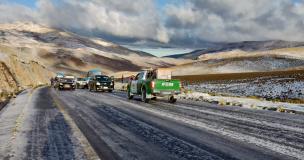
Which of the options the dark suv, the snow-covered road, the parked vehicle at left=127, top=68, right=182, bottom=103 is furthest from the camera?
the dark suv

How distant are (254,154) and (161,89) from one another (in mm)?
10173

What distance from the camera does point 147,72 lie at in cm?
1672

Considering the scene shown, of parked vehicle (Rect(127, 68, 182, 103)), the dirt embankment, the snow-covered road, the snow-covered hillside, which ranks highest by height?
the snow-covered hillside

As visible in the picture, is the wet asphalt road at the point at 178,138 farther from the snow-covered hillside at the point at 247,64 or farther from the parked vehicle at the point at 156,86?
the snow-covered hillside at the point at 247,64

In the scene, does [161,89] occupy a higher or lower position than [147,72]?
lower

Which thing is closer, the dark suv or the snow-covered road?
the snow-covered road

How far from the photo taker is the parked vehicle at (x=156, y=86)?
14930 mm

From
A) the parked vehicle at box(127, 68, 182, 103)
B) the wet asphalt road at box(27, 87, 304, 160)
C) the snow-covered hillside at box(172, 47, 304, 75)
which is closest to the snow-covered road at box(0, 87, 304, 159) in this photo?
the wet asphalt road at box(27, 87, 304, 160)

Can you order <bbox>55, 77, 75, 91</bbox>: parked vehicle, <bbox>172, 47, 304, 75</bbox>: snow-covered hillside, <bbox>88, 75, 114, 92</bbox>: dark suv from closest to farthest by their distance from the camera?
<bbox>88, 75, 114, 92</bbox>: dark suv → <bbox>55, 77, 75, 91</bbox>: parked vehicle → <bbox>172, 47, 304, 75</bbox>: snow-covered hillside

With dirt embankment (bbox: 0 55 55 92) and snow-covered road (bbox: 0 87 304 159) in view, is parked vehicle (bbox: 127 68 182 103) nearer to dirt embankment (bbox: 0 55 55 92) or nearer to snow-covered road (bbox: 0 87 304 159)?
snow-covered road (bbox: 0 87 304 159)

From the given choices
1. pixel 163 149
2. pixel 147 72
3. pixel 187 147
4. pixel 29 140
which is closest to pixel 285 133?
pixel 187 147

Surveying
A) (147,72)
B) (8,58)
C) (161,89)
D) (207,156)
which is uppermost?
(8,58)

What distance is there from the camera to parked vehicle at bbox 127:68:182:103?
49.0 ft

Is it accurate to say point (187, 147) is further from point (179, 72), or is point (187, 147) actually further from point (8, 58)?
point (179, 72)
